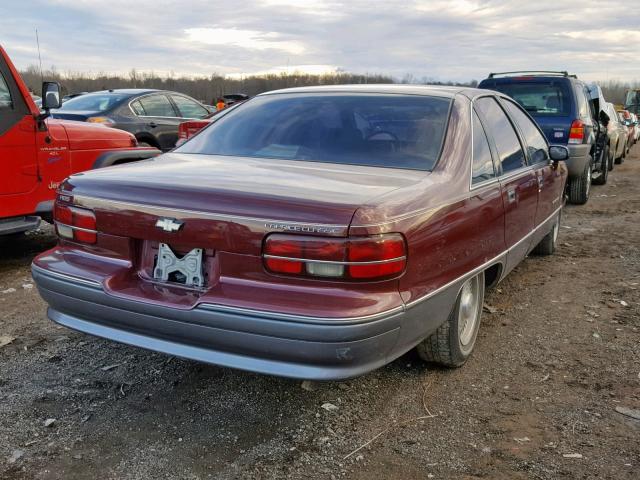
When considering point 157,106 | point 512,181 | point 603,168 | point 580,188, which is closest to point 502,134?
point 512,181

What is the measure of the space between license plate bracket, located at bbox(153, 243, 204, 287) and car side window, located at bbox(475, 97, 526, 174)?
2.16m

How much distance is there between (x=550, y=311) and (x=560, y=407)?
1.59 meters

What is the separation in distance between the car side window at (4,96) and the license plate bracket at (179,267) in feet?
11.4

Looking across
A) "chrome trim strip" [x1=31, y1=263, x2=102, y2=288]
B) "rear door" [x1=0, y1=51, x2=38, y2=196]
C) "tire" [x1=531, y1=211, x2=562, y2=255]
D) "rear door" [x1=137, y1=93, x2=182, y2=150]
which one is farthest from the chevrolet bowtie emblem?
"rear door" [x1=137, y1=93, x2=182, y2=150]

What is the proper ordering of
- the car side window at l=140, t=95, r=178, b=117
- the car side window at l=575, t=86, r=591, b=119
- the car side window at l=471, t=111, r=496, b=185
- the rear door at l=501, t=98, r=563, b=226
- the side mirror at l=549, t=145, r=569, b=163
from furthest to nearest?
1. the car side window at l=140, t=95, r=178, b=117
2. the car side window at l=575, t=86, r=591, b=119
3. the side mirror at l=549, t=145, r=569, b=163
4. the rear door at l=501, t=98, r=563, b=226
5. the car side window at l=471, t=111, r=496, b=185

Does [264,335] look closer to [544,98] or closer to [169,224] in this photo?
[169,224]

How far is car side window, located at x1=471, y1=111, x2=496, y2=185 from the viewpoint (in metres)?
3.43

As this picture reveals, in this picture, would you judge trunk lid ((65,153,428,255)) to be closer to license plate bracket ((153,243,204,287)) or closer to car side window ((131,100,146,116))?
license plate bracket ((153,243,204,287))

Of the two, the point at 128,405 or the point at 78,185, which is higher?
the point at 78,185

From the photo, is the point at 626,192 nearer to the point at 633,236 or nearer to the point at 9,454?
the point at 633,236

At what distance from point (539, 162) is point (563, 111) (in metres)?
4.46

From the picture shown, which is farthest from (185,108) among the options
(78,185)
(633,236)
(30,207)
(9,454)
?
(9,454)

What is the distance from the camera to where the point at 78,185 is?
3025mm

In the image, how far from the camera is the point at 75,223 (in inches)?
119
